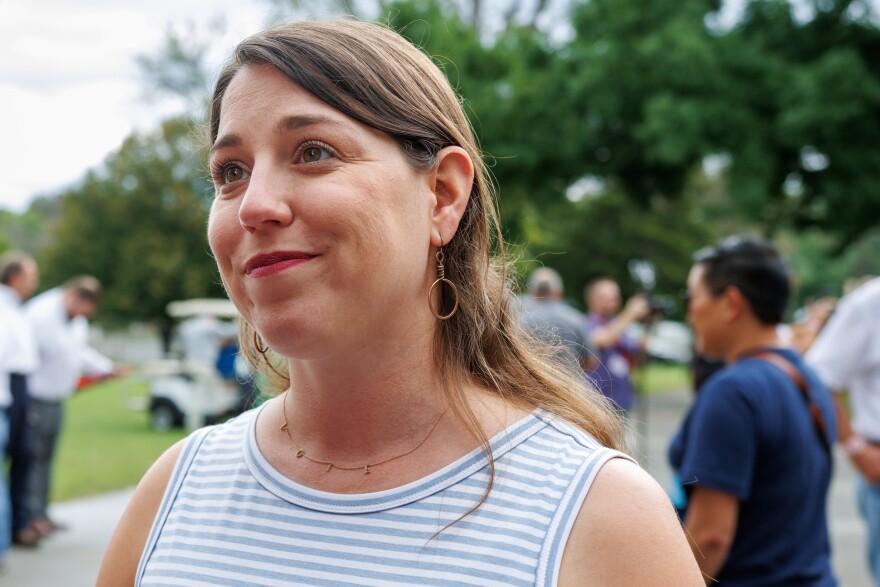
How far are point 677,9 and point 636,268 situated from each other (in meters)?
8.22

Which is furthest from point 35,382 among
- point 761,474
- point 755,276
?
point 761,474

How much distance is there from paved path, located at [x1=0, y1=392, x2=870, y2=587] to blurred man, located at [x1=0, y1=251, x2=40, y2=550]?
0.28 meters

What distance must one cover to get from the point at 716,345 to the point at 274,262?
244cm

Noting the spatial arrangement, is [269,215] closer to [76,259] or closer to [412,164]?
[412,164]

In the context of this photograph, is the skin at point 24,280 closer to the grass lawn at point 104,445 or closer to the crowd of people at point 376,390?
the grass lawn at point 104,445

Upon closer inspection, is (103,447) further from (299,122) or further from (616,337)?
(299,122)

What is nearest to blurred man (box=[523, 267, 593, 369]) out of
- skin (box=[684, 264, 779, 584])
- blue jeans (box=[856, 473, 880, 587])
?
blue jeans (box=[856, 473, 880, 587])

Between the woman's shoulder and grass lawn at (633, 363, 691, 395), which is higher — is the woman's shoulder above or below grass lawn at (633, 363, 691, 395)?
above

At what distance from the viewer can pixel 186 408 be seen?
1588 cm

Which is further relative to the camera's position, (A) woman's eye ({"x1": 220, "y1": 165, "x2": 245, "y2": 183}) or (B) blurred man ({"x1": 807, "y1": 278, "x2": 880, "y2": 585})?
(B) blurred man ({"x1": 807, "y1": 278, "x2": 880, "y2": 585})

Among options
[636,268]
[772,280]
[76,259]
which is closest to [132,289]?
[76,259]

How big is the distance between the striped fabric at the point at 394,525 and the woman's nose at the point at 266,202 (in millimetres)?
413

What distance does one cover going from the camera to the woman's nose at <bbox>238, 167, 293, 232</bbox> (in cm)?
139

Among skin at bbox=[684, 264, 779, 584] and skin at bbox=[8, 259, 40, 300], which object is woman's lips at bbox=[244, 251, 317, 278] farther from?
skin at bbox=[8, 259, 40, 300]
